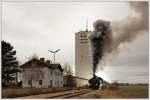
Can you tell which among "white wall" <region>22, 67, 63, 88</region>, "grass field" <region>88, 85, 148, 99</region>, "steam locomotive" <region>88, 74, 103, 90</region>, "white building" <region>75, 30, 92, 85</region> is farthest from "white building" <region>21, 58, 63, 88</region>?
"grass field" <region>88, 85, 148, 99</region>

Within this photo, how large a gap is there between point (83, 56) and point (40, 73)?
473mm

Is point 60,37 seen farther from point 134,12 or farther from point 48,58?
point 134,12

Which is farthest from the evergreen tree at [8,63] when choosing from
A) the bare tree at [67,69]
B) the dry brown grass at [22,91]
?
the bare tree at [67,69]

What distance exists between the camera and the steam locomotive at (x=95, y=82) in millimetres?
3893

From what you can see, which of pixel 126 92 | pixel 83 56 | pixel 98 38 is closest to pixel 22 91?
pixel 83 56

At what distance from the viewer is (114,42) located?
3885mm

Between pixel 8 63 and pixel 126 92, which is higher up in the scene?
pixel 8 63

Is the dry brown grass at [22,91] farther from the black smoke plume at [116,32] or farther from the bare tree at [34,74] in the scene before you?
the black smoke plume at [116,32]

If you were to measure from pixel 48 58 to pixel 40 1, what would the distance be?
59 centimetres

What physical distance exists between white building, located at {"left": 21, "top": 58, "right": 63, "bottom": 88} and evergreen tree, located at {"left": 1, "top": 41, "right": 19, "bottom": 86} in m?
0.09

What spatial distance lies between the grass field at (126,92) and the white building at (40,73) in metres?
0.44

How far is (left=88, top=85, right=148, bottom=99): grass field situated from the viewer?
3820 millimetres

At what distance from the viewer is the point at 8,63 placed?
3885mm

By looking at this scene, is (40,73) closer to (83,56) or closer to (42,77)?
(42,77)
